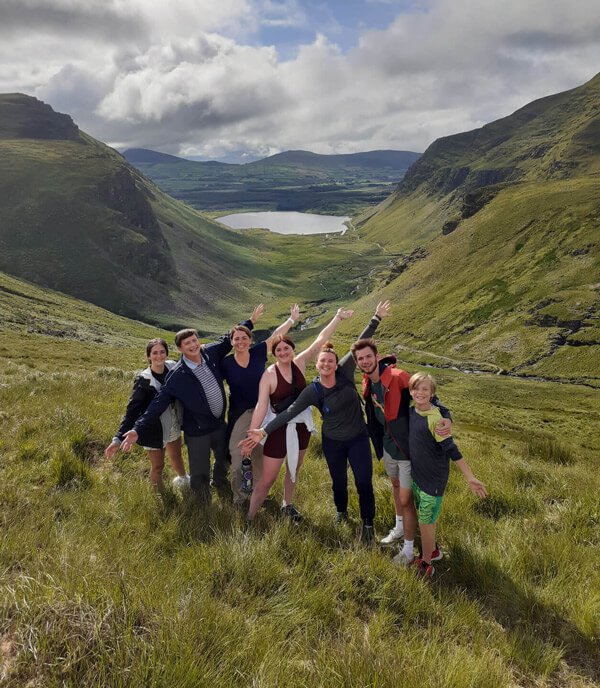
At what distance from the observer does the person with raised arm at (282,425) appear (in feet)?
20.0

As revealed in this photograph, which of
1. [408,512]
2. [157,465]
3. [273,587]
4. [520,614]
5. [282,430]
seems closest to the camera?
[273,587]

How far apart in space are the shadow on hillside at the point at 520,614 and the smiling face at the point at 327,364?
8.70 ft

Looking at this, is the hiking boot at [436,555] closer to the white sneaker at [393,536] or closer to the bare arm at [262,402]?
the white sneaker at [393,536]

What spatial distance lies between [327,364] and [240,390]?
1.77 meters

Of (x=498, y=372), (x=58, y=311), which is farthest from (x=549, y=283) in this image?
(x=58, y=311)

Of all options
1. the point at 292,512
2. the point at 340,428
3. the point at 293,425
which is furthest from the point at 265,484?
the point at 340,428

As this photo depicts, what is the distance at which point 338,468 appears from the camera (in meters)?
6.15

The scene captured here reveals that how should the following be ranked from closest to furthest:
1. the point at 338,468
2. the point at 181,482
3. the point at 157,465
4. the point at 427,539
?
the point at 427,539
the point at 338,468
the point at 157,465
the point at 181,482

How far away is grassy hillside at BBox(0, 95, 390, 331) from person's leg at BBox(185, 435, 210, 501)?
116 metres

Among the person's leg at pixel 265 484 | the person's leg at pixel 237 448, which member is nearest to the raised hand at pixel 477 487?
the person's leg at pixel 265 484

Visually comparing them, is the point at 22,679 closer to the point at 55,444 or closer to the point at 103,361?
the point at 55,444

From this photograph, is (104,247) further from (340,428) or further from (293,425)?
(340,428)

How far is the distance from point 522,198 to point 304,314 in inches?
3101

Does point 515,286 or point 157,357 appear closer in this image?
point 157,357
